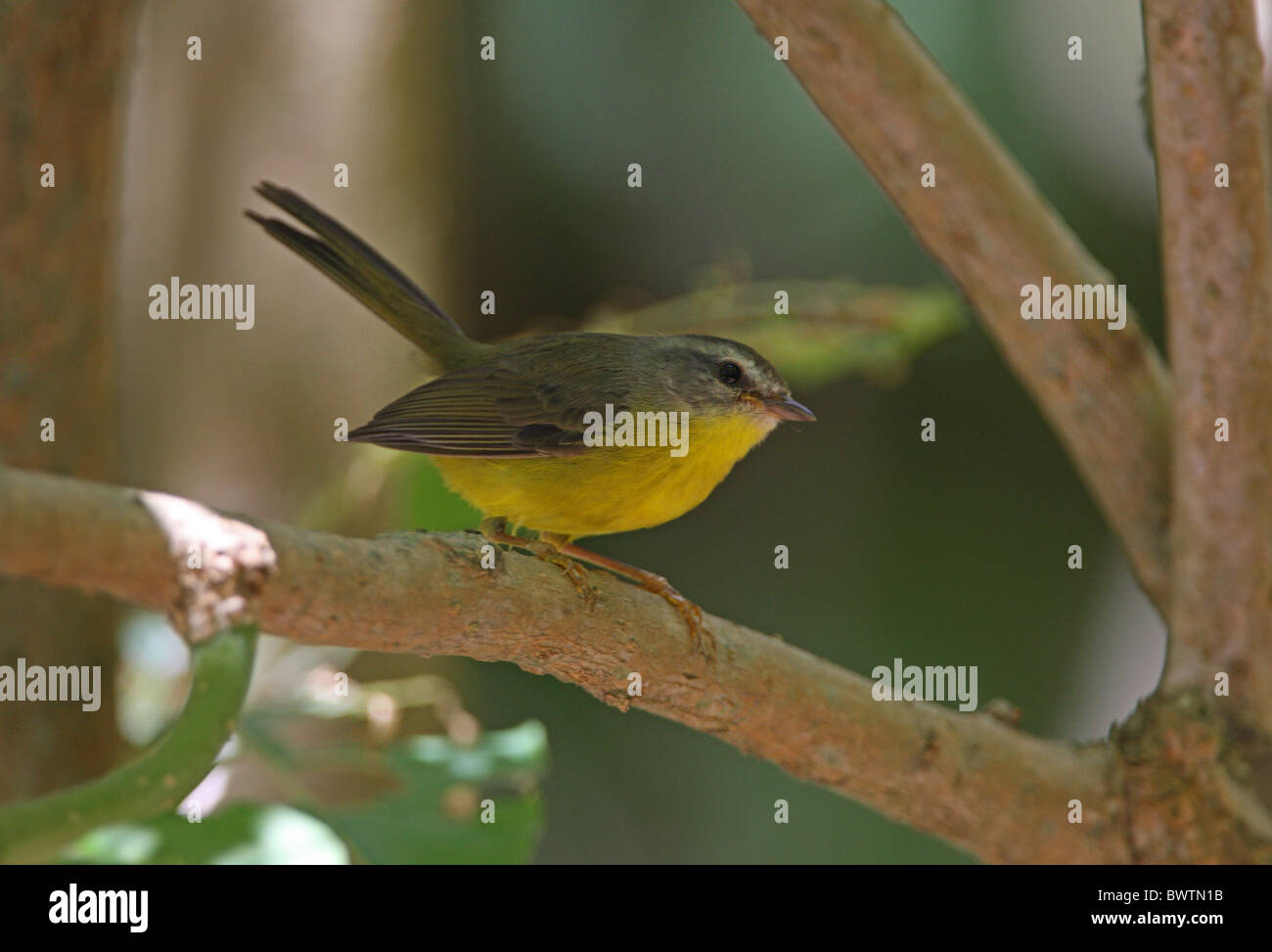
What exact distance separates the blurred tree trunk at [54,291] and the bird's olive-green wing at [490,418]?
819 mm

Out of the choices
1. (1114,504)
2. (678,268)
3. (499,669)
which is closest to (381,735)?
(1114,504)

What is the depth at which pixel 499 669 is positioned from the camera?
6512 millimetres

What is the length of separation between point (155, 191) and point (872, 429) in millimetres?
4165

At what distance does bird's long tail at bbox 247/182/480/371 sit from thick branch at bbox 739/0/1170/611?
4.17 feet

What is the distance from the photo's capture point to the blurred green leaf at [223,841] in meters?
2.24

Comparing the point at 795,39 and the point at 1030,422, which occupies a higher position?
the point at 795,39

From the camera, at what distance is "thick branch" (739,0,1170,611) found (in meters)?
2.67

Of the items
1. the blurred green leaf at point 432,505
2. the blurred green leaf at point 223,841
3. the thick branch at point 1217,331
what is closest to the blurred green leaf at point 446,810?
the blurred green leaf at point 223,841

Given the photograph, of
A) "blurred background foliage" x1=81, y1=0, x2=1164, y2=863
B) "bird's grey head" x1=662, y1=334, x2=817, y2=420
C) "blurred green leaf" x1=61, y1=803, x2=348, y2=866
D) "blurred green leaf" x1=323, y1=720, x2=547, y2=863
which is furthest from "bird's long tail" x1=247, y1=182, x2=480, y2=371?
"blurred background foliage" x1=81, y1=0, x2=1164, y2=863

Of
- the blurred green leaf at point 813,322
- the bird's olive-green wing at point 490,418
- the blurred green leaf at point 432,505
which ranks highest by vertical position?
the blurred green leaf at point 813,322

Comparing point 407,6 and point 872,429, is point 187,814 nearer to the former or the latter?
point 407,6

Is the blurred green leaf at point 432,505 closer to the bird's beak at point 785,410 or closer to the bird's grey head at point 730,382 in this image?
the bird's grey head at point 730,382

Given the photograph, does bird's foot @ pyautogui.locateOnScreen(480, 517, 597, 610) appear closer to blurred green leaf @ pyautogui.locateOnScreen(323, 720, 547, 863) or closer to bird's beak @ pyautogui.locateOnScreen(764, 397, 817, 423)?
blurred green leaf @ pyautogui.locateOnScreen(323, 720, 547, 863)

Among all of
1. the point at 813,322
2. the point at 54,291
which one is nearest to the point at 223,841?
the point at 54,291
